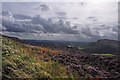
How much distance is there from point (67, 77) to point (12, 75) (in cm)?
312

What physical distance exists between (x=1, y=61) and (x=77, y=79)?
4.93 m

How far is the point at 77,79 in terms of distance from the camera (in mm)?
6332

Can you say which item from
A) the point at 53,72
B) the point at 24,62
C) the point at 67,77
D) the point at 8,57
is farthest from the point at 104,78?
the point at 8,57

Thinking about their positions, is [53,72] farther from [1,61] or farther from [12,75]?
[1,61]

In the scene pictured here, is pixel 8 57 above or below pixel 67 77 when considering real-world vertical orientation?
above

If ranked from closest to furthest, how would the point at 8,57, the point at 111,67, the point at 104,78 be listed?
the point at 104,78
the point at 8,57
the point at 111,67

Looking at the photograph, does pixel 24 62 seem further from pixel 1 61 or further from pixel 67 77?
pixel 67 77

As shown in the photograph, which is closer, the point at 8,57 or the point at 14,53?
the point at 8,57

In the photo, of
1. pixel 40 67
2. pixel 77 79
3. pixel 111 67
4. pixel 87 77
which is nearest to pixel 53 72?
pixel 40 67

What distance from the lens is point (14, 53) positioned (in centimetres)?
850

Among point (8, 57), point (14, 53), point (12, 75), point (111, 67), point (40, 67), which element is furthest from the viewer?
point (111, 67)

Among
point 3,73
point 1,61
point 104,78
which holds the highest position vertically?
point 1,61

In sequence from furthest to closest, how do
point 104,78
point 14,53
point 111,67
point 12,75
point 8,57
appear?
point 111,67, point 14,53, point 8,57, point 104,78, point 12,75

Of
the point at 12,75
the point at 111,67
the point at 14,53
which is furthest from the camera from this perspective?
the point at 111,67
